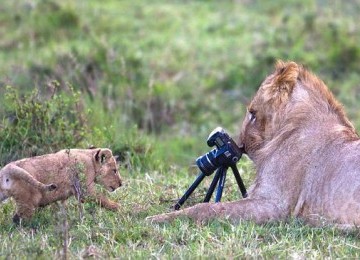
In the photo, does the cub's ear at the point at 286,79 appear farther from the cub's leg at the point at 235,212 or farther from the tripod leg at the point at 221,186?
the cub's leg at the point at 235,212

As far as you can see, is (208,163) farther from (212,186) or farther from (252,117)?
(252,117)

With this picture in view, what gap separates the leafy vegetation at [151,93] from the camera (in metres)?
6.00

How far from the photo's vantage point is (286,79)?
6855 millimetres

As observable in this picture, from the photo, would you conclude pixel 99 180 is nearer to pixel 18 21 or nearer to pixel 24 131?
pixel 24 131

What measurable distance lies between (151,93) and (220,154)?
480 centimetres

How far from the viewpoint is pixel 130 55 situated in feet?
41.6

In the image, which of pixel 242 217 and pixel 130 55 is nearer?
pixel 242 217

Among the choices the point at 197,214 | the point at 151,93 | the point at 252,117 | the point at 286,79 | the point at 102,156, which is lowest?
the point at 151,93

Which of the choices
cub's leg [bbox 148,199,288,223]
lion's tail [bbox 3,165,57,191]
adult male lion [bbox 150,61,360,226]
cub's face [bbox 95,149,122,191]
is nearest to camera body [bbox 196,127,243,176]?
adult male lion [bbox 150,61,360,226]

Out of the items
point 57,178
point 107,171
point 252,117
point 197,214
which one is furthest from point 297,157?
point 57,178

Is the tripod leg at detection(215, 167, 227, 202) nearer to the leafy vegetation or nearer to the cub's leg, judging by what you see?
the cub's leg

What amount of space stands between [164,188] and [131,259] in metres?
2.19

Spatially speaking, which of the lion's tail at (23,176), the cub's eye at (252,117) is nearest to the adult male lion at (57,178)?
the lion's tail at (23,176)

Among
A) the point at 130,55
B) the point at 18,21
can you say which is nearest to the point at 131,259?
the point at 130,55
